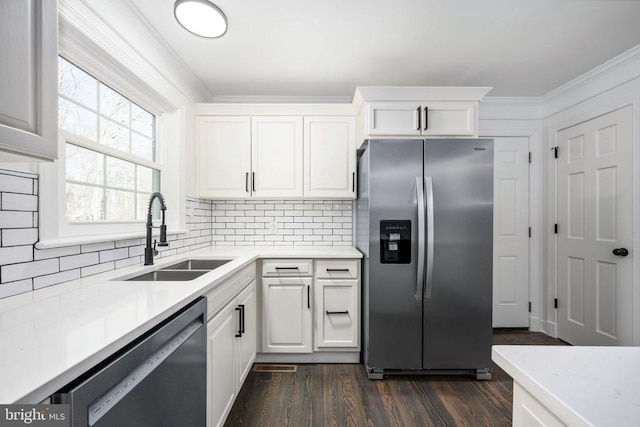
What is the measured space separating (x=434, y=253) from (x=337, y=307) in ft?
2.97

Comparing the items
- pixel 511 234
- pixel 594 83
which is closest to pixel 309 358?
pixel 511 234

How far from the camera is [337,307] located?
234cm

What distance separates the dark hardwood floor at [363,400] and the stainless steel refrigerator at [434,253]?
0.16m

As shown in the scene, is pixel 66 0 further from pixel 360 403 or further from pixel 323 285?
pixel 360 403

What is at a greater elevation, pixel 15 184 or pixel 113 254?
pixel 15 184

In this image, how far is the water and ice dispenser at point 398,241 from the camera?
2.12 meters

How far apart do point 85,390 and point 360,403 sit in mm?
1730

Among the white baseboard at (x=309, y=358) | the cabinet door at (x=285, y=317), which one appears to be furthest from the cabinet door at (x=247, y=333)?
the white baseboard at (x=309, y=358)

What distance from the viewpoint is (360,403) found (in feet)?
6.18

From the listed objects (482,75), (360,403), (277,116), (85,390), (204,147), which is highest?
(482,75)

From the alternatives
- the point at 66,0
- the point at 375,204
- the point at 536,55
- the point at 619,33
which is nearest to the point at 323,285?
the point at 375,204

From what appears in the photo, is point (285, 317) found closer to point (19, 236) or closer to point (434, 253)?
point (434, 253)

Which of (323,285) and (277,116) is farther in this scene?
(277,116)

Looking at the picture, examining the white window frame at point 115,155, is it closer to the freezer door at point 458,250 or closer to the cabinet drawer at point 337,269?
the cabinet drawer at point 337,269
